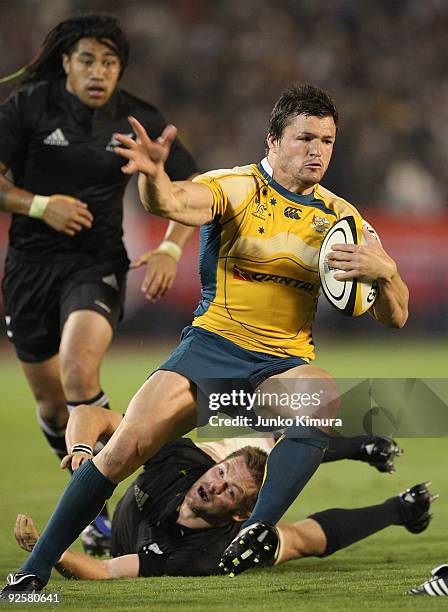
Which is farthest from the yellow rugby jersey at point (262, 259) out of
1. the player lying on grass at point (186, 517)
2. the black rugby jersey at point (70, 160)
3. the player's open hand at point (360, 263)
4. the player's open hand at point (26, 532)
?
the black rugby jersey at point (70, 160)

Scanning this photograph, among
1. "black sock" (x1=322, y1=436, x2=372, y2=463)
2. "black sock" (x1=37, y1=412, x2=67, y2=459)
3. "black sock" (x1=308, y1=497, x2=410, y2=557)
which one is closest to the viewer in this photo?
"black sock" (x1=308, y1=497, x2=410, y2=557)

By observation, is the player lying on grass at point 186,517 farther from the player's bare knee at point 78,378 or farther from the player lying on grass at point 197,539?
the player's bare knee at point 78,378

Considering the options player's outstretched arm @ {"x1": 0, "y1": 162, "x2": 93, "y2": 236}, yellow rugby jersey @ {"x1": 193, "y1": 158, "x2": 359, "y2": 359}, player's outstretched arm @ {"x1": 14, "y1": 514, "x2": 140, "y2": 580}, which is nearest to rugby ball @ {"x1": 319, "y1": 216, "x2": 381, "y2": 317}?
yellow rugby jersey @ {"x1": 193, "y1": 158, "x2": 359, "y2": 359}

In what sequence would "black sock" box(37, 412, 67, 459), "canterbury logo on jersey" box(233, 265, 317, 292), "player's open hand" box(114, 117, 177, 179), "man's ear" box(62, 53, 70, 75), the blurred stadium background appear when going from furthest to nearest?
the blurred stadium background, "black sock" box(37, 412, 67, 459), "man's ear" box(62, 53, 70, 75), "canterbury logo on jersey" box(233, 265, 317, 292), "player's open hand" box(114, 117, 177, 179)

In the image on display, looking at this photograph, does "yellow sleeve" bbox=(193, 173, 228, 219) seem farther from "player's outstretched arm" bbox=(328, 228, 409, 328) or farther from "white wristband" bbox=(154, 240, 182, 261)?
"white wristband" bbox=(154, 240, 182, 261)

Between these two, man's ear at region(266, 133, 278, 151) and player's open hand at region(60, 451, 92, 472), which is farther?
player's open hand at region(60, 451, 92, 472)

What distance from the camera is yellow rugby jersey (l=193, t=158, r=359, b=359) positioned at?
4.22 meters

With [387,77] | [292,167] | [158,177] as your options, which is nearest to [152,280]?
[292,167]

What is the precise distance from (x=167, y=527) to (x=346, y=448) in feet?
3.87

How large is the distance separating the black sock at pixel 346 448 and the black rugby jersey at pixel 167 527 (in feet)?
2.48

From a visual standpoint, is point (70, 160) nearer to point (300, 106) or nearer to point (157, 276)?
point (157, 276)

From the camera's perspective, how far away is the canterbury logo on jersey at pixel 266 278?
4.27 metres

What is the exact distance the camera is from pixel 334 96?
605 inches

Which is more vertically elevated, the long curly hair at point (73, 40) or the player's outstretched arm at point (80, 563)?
the long curly hair at point (73, 40)
